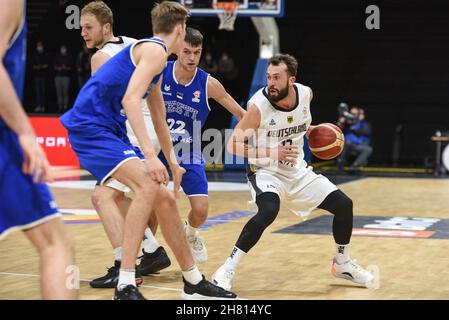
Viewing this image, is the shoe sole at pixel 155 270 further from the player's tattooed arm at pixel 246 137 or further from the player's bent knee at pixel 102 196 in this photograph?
the player's tattooed arm at pixel 246 137

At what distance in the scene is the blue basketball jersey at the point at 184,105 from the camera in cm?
638

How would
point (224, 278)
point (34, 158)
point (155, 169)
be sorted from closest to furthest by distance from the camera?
point (34, 158)
point (155, 169)
point (224, 278)

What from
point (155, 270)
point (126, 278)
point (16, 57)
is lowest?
point (155, 270)

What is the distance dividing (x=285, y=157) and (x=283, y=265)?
4.09 feet

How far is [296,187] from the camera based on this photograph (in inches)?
229

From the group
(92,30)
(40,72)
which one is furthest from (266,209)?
(40,72)

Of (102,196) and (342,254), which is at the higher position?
(102,196)

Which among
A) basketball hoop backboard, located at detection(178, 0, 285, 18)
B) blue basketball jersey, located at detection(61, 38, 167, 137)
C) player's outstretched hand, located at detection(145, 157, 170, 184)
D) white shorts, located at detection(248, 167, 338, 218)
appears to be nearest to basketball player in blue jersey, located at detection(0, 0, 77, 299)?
player's outstretched hand, located at detection(145, 157, 170, 184)

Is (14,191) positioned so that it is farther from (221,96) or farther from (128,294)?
(221,96)

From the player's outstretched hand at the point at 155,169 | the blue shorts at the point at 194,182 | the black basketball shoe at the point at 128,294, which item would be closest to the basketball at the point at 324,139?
the blue shorts at the point at 194,182

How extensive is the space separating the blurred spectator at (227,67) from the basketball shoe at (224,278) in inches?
574

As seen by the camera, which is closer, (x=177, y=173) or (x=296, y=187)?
(x=177, y=173)

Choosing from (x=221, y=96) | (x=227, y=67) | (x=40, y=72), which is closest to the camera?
(x=221, y=96)

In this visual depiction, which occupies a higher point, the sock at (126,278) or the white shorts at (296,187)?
the white shorts at (296,187)
